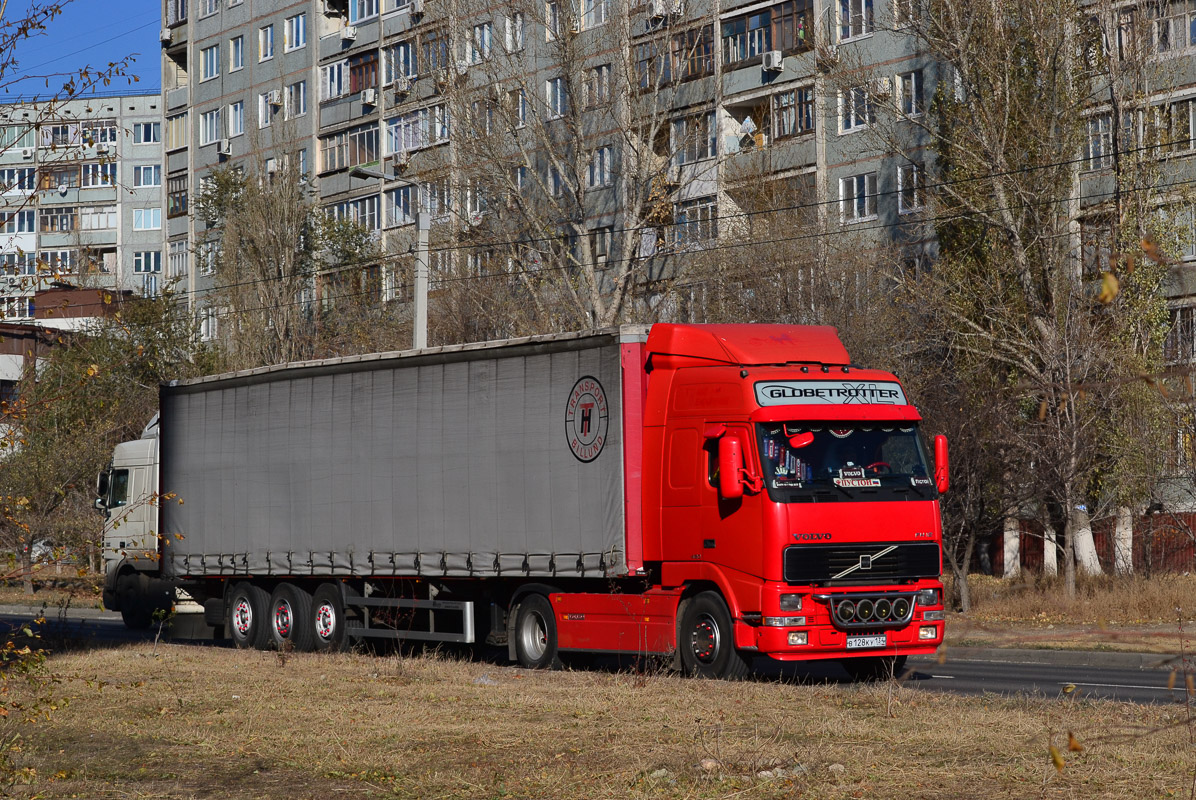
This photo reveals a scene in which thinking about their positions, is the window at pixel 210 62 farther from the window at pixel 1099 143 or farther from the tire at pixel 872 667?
the tire at pixel 872 667

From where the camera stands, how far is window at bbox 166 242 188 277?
7344 centimetres

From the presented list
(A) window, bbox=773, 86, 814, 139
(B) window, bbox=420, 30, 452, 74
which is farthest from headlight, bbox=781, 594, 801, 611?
(A) window, bbox=773, 86, 814, 139

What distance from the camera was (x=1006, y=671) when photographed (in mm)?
18578

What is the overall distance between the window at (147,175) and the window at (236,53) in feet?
99.1

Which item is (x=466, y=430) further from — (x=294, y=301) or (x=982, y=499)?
(x=294, y=301)

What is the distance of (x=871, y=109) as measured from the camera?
44.4 meters

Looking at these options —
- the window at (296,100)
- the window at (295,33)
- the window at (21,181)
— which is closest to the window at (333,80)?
the window at (296,100)

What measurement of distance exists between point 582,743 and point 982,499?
59.3 feet

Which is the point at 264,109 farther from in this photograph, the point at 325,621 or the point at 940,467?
the point at 940,467

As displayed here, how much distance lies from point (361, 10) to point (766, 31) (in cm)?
2254


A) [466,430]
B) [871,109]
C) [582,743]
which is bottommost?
[582,743]

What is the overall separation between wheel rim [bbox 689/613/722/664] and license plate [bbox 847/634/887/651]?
1.33 meters

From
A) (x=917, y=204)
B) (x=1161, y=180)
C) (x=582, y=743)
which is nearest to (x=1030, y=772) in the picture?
(x=582, y=743)

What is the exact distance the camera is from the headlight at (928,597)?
15789 millimetres
